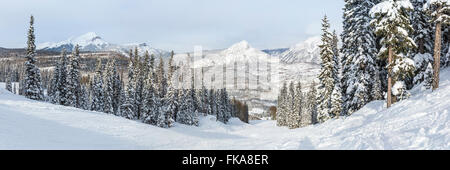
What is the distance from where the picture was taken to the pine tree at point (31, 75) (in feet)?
141

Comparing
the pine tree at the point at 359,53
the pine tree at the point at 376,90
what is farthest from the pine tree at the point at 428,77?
the pine tree at the point at 376,90


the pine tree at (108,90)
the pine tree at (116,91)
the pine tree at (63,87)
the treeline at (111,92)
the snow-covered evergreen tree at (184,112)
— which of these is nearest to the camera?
the treeline at (111,92)

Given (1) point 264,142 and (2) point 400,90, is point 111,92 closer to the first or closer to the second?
(1) point 264,142

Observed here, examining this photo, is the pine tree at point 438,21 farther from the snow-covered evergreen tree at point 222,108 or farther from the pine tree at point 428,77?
the snow-covered evergreen tree at point 222,108

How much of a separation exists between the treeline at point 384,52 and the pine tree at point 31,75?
42363 millimetres

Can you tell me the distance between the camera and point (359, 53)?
32312 millimetres

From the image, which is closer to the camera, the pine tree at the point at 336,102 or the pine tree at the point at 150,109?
the pine tree at the point at 336,102

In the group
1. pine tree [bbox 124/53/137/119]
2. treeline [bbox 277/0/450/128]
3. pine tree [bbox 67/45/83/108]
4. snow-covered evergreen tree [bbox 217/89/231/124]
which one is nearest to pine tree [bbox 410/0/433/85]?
treeline [bbox 277/0/450/128]

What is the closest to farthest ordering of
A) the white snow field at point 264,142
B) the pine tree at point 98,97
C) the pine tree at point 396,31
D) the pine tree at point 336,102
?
1. the white snow field at point 264,142
2. the pine tree at point 396,31
3. the pine tree at point 336,102
4. the pine tree at point 98,97
